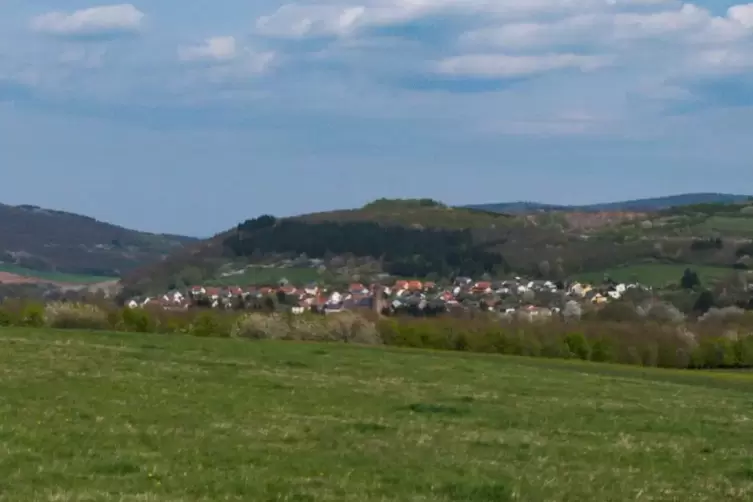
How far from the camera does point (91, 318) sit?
5197 cm

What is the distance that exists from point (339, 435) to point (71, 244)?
5321 inches

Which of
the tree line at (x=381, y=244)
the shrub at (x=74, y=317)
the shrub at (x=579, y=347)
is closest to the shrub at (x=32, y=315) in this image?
the shrub at (x=74, y=317)

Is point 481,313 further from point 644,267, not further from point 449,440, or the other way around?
point 449,440

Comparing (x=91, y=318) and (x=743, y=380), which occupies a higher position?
(x=91, y=318)

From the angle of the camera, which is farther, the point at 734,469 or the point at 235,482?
the point at 734,469

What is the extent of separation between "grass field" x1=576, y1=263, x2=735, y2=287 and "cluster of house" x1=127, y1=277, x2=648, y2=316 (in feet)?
10.2

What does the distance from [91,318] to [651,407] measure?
3462 cm

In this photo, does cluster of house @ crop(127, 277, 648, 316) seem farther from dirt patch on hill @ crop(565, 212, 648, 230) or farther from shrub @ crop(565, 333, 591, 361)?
dirt patch on hill @ crop(565, 212, 648, 230)

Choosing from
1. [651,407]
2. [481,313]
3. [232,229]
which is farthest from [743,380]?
[232,229]

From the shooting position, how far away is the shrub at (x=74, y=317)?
169ft

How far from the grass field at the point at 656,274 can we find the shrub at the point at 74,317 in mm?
59811

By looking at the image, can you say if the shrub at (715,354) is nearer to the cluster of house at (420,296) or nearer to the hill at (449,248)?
the cluster of house at (420,296)

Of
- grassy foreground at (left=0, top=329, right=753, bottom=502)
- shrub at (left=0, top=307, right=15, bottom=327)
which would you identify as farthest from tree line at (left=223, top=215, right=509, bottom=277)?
grassy foreground at (left=0, top=329, right=753, bottom=502)

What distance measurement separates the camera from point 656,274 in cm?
10494
